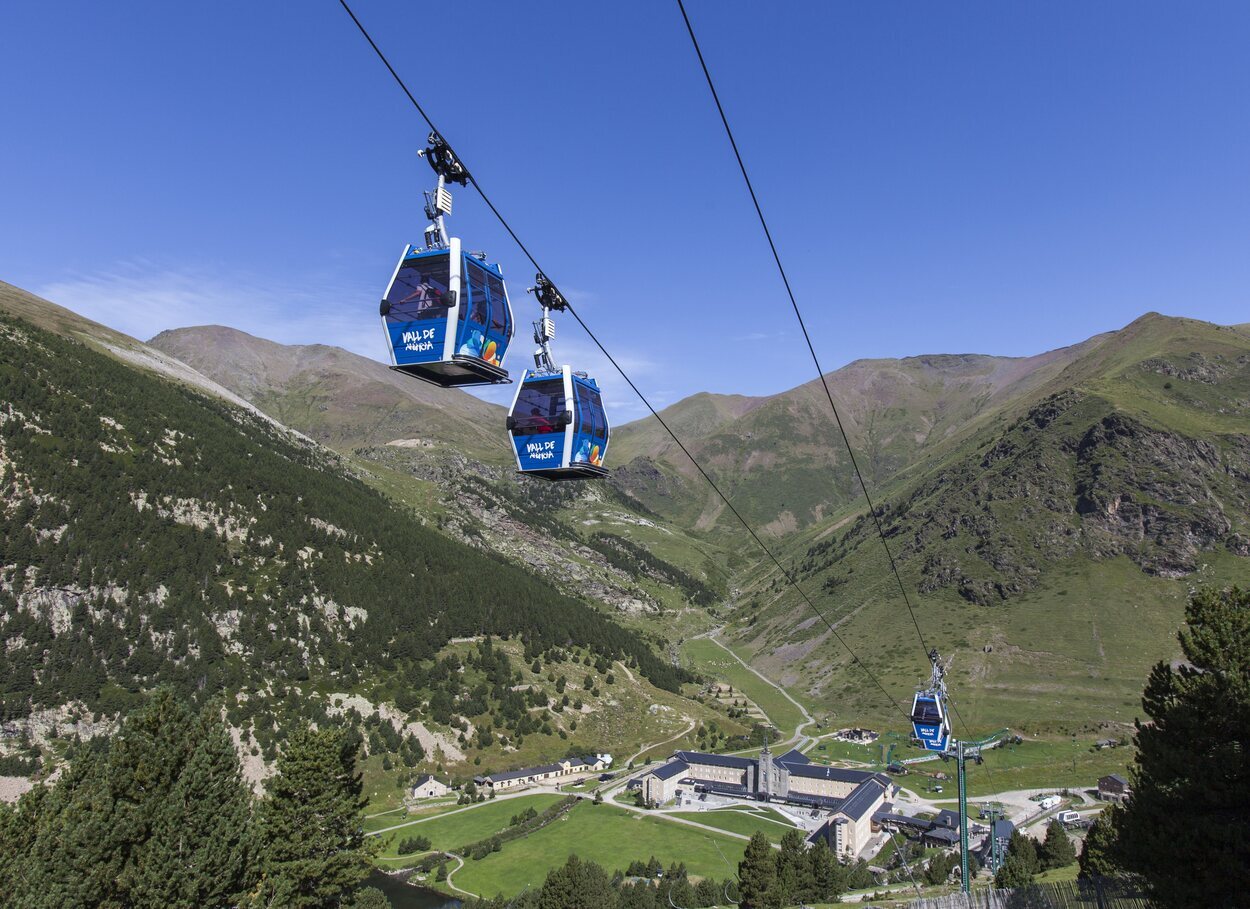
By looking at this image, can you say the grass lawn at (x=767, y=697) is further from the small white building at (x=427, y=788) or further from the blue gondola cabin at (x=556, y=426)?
the blue gondola cabin at (x=556, y=426)

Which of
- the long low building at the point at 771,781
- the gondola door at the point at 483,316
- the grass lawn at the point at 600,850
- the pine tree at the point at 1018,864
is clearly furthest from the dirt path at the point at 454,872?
the gondola door at the point at 483,316

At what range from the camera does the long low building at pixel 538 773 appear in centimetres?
11056

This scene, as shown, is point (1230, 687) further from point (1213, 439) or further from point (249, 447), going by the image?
point (1213, 439)

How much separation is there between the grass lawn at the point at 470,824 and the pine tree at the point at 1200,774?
80562 millimetres

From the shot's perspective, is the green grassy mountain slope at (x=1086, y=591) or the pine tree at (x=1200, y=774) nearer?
the pine tree at (x=1200, y=774)

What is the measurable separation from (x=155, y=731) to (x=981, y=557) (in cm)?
20894

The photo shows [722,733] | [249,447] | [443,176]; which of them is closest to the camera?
[443,176]

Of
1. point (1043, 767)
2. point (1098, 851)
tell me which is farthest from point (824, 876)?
point (1043, 767)

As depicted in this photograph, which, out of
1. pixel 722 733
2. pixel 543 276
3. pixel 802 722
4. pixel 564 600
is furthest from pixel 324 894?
pixel 564 600

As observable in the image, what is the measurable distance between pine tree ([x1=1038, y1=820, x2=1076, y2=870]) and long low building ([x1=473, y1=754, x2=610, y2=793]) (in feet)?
240

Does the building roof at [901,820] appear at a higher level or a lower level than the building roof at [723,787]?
higher

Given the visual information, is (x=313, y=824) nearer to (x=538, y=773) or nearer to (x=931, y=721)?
(x=931, y=721)

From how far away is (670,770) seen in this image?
106812 millimetres

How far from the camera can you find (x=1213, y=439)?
19575cm
